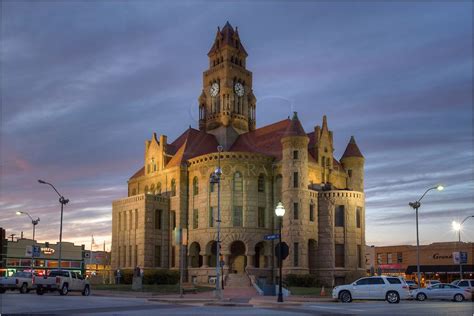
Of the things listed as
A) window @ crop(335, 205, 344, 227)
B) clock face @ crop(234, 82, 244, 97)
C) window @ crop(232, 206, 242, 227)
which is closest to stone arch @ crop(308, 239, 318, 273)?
window @ crop(335, 205, 344, 227)

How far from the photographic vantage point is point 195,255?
74.9m

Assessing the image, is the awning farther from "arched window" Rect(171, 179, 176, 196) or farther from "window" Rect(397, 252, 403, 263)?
"arched window" Rect(171, 179, 176, 196)

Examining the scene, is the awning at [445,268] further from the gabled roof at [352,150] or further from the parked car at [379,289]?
the parked car at [379,289]

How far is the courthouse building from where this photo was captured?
68250 mm

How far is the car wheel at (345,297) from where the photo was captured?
120 ft

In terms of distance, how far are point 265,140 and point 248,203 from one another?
11.5m

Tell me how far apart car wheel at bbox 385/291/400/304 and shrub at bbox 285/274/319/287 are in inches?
1137

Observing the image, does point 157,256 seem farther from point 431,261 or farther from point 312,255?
point 431,261

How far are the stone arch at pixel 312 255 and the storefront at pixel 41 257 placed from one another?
54096 millimetres

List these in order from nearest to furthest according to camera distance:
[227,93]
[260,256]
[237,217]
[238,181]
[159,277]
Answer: [159,277] < [237,217] < [238,181] < [260,256] < [227,93]

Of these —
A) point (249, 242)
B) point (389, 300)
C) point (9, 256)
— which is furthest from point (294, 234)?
point (9, 256)

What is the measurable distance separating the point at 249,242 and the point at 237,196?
5.68 metres

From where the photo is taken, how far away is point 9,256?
11544 centimetres

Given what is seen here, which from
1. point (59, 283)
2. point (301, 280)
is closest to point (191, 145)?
point (301, 280)
